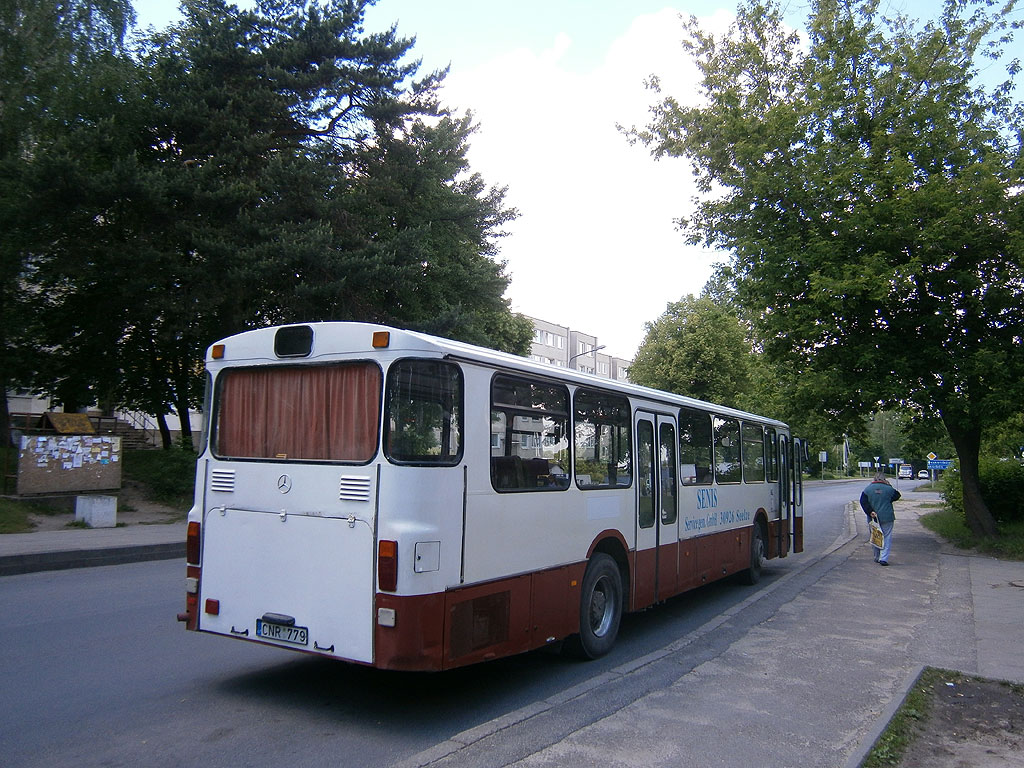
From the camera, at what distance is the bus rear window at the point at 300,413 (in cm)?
552

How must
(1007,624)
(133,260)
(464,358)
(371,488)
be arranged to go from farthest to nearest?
(133,260) < (1007,624) < (464,358) < (371,488)

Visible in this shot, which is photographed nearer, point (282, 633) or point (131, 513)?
point (282, 633)

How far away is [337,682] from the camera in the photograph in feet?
21.1

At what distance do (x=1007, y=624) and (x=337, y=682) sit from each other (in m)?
7.95

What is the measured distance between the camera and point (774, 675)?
6.91 m

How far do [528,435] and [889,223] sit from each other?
12.2m

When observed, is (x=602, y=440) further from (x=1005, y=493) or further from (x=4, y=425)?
(x=4, y=425)

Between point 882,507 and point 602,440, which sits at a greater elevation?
point 602,440

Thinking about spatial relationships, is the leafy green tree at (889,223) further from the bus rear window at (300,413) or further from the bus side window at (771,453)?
the bus rear window at (300,413)

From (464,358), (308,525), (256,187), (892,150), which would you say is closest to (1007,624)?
(464,358)

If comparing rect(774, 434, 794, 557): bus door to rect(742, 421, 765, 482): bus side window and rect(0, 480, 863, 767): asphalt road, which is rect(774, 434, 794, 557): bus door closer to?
rect(742, 421, 765, 482): bus side window

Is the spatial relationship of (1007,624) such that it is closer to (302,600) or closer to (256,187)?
(302,600)

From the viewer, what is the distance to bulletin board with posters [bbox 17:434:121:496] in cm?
1739

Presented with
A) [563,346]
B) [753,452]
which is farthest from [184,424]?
[563,346]
